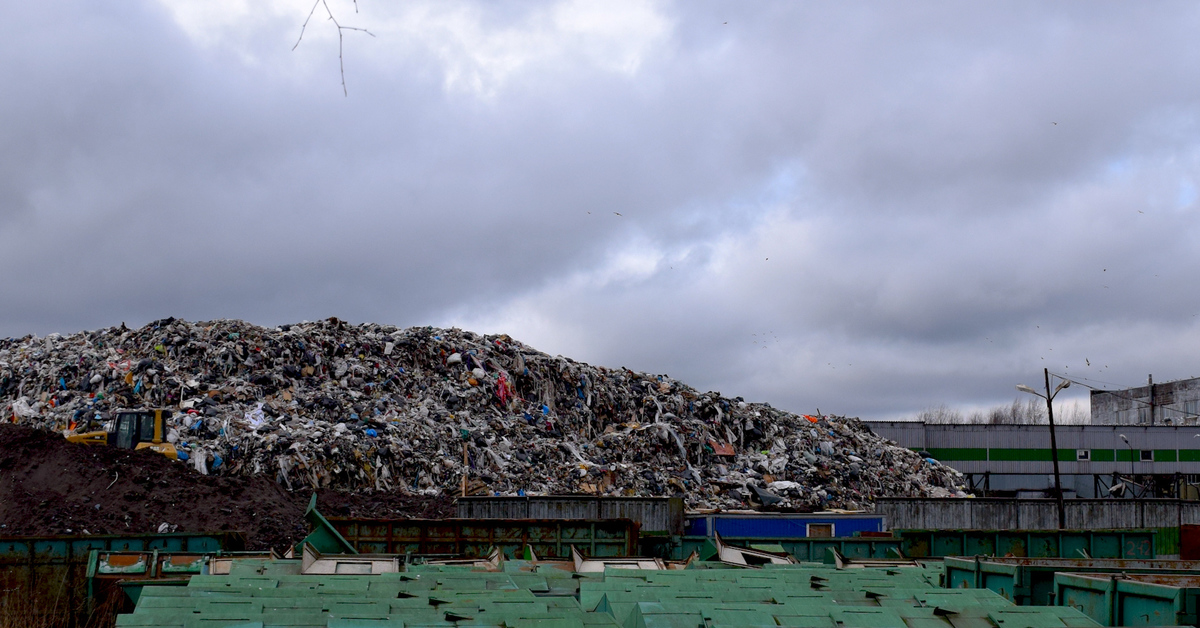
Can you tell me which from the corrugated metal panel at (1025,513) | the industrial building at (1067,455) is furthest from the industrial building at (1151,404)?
the corrugated metal panel at (1025,513)

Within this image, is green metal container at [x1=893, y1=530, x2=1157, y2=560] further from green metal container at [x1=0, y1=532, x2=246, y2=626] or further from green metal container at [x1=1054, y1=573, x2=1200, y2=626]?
green metal container at [x1=0, y1=532, x2=246, y2=626]

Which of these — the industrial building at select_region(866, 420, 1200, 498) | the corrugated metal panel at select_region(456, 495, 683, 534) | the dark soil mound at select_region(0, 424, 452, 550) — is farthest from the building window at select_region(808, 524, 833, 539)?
the industrial building at select_region(866, 420, 1200, 498)

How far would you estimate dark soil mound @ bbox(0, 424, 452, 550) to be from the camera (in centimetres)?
1766

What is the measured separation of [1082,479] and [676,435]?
2355 centimetres

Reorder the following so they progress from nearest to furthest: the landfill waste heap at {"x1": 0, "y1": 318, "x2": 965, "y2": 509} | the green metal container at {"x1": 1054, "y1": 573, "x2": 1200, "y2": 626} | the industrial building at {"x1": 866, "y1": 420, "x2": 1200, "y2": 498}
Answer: the green metal container at {"x1": 1054, "y1": 573, "x2": 1200, "y2": 626} → the landfill waste heap at {"x1": 0, "y1": 318, "x2": 965, "y2": 509} → the industrial building at {"x1": 866, "y1": 420, "x2": 1200, "y2": 498}

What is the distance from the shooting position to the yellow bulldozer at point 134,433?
20.6 meters

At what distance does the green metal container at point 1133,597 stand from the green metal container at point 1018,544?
23.4 ft

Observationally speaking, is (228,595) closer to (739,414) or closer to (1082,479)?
(739,414)

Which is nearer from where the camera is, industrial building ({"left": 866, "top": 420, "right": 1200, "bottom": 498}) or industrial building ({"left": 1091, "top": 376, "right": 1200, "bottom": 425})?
industrial building ({"left": 866, "top": 420, "right": 1200, "bottom": 498})

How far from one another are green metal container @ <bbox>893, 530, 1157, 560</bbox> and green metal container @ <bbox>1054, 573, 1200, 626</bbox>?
7136 millimetres

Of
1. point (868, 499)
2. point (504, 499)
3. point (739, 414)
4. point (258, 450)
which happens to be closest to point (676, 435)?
point (739, 414)

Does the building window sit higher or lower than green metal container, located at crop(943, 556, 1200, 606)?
lower

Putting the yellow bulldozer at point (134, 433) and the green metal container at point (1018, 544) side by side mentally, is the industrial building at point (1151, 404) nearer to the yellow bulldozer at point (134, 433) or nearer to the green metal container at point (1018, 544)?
the green metal container at point (1018, 544)

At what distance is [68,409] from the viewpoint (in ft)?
74.8
